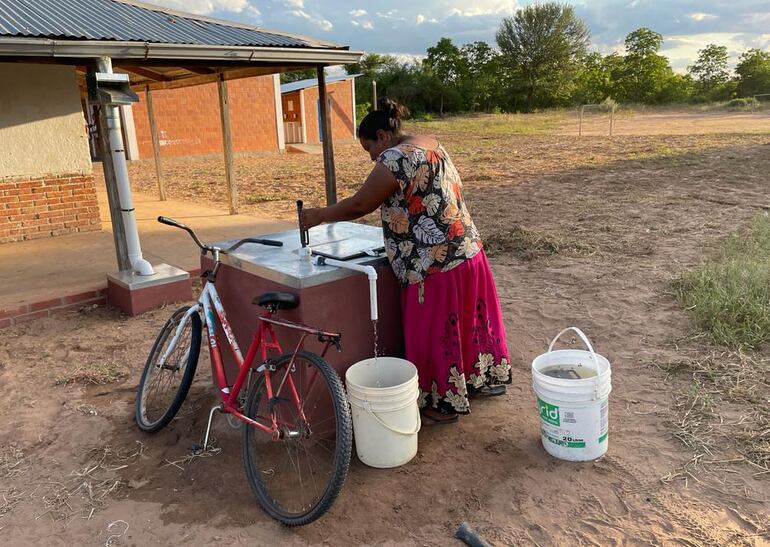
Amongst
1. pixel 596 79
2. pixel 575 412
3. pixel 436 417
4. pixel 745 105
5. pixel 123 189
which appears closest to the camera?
pixel 575 412

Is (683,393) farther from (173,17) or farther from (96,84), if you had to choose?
(173,17)

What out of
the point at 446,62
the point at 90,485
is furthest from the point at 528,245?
the point at 446,62

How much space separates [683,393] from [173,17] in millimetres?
5696

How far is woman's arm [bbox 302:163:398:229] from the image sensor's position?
2.70m

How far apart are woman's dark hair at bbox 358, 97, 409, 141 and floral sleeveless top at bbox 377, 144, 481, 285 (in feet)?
0.42

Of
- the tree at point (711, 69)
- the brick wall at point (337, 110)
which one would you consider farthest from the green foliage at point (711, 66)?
the brick wall at point (337, 110)

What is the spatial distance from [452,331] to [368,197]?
0.77 m

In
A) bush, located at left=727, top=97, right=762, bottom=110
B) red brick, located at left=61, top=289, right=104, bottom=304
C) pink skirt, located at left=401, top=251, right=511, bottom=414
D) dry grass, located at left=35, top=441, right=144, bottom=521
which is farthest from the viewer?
bush, located at left=727, top=97, right=762, bottom=110

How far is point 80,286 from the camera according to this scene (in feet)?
A: 17.7

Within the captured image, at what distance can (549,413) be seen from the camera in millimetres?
2793

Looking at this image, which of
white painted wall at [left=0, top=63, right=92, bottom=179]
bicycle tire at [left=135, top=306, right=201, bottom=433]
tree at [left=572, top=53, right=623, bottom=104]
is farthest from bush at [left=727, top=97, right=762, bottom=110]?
bicycle tire at [left=135, top=306, right=201, bottom=433]

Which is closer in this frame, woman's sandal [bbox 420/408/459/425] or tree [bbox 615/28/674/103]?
woman's sandal [bbox 420/408/459/425]

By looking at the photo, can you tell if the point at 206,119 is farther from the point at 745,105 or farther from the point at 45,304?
the point at 745,105

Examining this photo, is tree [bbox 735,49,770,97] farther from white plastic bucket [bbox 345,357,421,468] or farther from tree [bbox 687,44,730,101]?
white plastic bucket [bbox 345,357,421,468]
